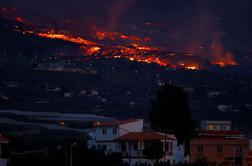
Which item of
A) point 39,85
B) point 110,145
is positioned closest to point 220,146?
point 110,145

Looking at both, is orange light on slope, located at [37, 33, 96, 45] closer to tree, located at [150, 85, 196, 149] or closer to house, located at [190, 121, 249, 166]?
tree, located at [150, 85, 196, 149]

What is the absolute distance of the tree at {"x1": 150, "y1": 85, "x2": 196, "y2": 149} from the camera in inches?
2586

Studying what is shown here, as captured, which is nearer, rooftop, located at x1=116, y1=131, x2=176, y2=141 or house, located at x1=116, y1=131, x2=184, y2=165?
house, located at x1=116, y1=131, x2=184, y2=165

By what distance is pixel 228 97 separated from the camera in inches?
5502

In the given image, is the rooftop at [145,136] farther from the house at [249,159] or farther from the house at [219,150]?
the house at [249,159]

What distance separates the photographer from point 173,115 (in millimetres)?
66125

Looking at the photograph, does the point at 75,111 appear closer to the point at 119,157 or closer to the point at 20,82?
the point at 20,82

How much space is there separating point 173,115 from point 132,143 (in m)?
6.16

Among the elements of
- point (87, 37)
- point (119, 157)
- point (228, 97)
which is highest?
point (87, 37)

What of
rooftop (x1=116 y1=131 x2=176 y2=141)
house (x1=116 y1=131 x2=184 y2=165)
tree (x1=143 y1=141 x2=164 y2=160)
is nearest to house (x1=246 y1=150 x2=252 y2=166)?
house (x1=116 y1=131 x2=184 y2=165)

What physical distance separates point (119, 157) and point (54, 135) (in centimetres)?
2808

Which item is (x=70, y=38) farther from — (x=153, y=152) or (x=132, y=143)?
(x=153, y=152)

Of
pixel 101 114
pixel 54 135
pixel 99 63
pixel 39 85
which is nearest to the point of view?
pixel 54 135

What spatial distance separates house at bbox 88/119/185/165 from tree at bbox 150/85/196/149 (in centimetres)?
245
